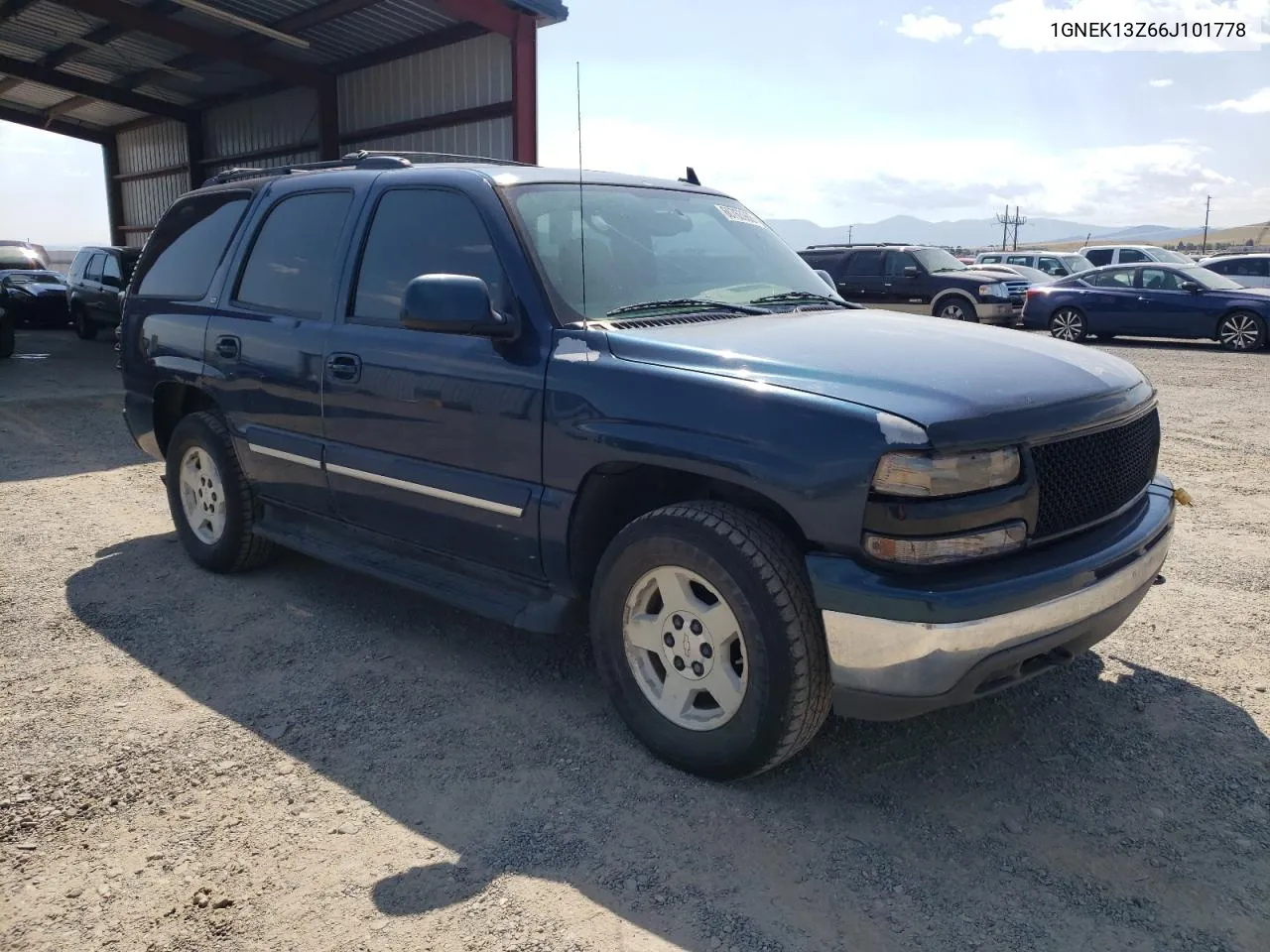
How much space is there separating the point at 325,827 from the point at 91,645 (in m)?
1.89

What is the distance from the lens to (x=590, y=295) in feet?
11.3

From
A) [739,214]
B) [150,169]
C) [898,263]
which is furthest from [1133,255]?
[150,169]

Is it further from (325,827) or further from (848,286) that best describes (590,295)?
(848,286)

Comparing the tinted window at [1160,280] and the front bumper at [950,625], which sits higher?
the tinted window at [1160,280]

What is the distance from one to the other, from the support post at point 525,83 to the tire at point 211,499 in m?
8.97

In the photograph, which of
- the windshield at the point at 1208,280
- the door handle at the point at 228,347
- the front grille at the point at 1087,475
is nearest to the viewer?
the front grille at the point at 1087,475

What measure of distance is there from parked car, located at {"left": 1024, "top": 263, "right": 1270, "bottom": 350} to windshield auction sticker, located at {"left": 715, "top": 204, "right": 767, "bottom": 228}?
1373 cm

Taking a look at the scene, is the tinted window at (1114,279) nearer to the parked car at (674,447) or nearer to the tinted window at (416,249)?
the parked car at (674,447)

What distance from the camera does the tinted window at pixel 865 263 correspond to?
18.4 meters

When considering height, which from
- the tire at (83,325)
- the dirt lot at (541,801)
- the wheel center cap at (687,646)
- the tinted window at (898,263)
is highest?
the tinted window at (898,263)

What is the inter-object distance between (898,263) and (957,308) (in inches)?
54.7

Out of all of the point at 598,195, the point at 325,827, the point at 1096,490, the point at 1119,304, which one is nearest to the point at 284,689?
the point at 325,827

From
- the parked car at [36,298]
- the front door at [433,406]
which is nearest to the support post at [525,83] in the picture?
the front door at [433,406]

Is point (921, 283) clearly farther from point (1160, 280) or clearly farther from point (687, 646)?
point (687, 646)
